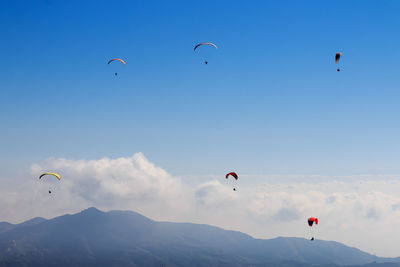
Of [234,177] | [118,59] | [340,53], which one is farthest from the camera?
[234,177]

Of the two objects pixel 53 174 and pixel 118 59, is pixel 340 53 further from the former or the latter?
pixel 53 174

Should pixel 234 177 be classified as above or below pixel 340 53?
below

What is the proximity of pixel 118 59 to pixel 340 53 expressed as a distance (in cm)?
5184

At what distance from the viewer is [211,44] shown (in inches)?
3036

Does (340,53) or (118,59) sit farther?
(118,59)

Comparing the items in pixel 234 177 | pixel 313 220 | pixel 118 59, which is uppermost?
pixel 118 59

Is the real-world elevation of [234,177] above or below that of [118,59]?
below

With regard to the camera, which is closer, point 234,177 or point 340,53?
point 340,53

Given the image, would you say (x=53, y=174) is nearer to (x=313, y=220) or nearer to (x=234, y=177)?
(x=234, y=177)

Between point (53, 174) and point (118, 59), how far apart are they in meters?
32.8

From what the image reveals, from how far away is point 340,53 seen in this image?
75000mm

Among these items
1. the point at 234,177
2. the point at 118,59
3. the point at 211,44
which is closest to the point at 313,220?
the point at 234,177

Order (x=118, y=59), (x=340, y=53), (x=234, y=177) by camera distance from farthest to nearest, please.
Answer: (x=234, y=177) < (x=118, y=59) < (x=340, y=53)

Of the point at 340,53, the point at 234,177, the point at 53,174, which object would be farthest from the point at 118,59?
the point at 340,53
